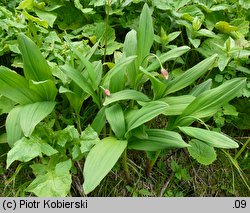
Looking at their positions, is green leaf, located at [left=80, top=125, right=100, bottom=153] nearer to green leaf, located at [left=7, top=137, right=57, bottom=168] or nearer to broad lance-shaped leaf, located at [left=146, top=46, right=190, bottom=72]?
green leaf, located at [left=7, top=137, right=57, bottom=168]

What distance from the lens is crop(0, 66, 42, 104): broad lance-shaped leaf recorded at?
65.7 inches

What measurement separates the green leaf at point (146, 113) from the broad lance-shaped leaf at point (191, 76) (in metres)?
0.23

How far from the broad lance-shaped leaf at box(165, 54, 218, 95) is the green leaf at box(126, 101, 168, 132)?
0.23 m

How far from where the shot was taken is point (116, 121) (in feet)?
5.35

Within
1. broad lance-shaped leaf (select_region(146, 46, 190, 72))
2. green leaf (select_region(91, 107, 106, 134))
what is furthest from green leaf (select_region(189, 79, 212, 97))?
green leaf (select_region(91, 107, 106, 134))

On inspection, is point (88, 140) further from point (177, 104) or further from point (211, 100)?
point (211, 100)

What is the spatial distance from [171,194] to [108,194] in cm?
33

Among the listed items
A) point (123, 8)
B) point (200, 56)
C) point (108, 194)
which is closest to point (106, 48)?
point (123, 8)

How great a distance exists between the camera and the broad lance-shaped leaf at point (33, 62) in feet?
5.43

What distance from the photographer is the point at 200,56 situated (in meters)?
2.33

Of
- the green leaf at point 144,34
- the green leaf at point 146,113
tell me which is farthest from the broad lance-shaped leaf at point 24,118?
the green leaf at point 144,34

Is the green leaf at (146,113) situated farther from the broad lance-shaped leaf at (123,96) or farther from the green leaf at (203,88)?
the green leaf at (203,88)

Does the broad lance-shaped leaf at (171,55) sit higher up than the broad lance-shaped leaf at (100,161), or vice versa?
the broad lance-shaped leaf at (171,55)

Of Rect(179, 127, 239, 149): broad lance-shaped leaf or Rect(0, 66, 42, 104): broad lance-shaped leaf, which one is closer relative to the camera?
Rect(179, 127, 239, 149): broad lance-shaped leaf
